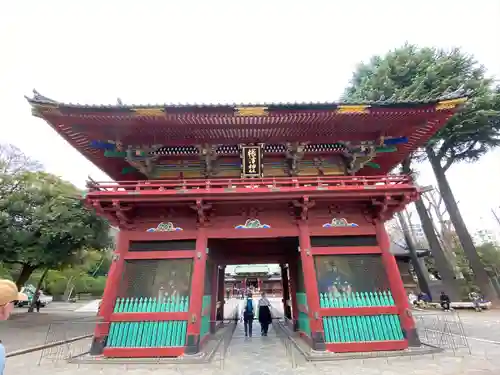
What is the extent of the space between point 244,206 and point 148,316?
4.82 m

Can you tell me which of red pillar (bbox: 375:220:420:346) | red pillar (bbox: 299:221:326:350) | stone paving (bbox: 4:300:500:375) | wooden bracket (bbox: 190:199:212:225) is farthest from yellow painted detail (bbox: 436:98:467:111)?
wooden bracket (bbox: 190:199:212:225)

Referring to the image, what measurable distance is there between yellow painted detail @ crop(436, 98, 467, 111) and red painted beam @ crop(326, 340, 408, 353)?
25.7 ft

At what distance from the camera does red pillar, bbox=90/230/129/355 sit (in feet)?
31.4

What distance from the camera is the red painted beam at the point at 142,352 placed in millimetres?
9250

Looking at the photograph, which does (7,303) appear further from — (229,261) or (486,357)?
(229,261)

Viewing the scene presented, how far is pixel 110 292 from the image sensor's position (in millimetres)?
9992

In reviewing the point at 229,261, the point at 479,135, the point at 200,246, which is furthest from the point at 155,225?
the point at 479,135

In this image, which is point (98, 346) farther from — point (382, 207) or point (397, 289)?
point (382, 207)

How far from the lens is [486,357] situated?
27.8ft

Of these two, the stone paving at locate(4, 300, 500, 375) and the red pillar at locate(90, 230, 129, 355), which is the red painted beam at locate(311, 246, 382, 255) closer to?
the stone paving at locate(4, 300, 500, 375)

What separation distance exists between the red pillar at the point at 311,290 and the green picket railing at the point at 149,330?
13.2 feet

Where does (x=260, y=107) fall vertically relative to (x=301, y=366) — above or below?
above

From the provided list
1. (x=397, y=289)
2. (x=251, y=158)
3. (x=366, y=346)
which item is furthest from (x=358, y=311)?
(x=251, y=158)

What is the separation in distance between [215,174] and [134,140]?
3356 mm
